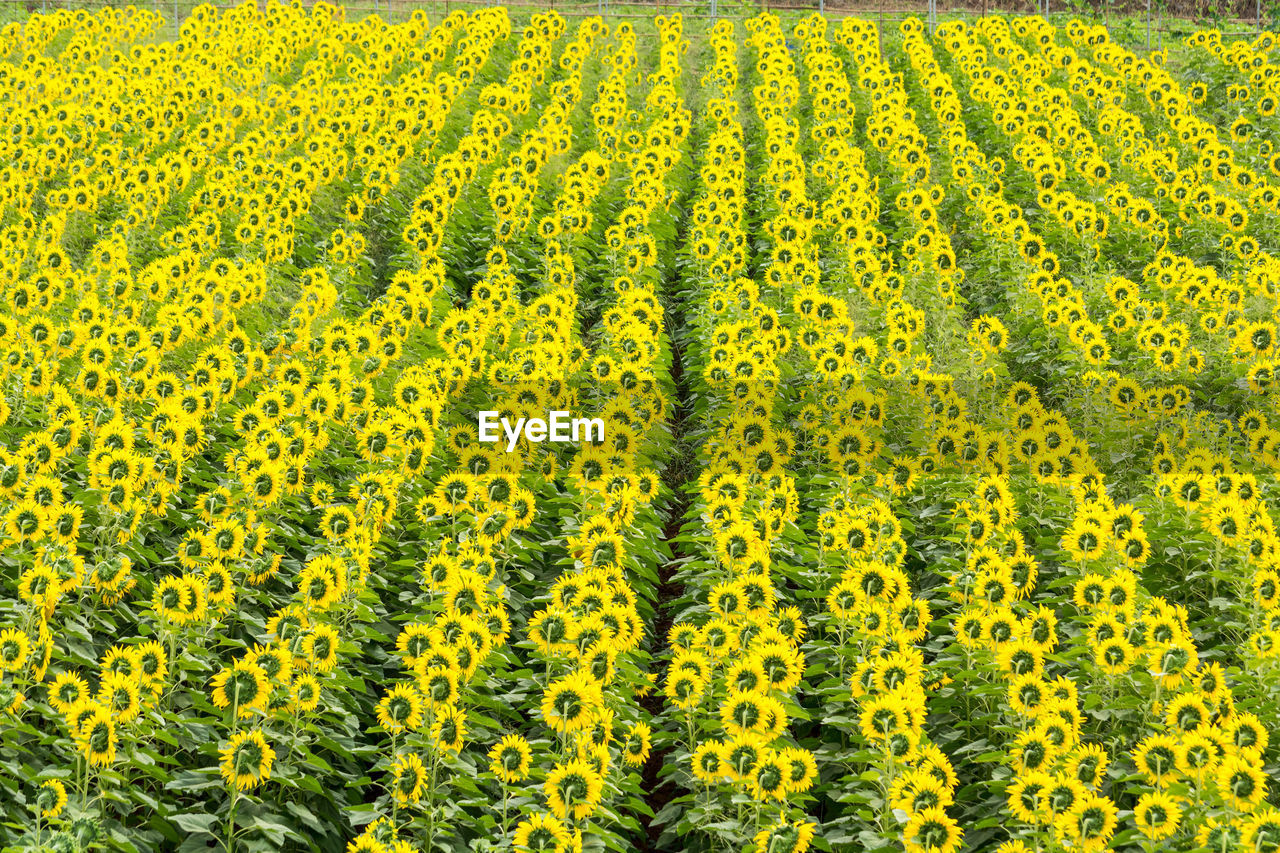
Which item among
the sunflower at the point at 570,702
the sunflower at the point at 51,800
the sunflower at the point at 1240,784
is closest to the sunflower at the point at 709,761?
the sunflower at the point at 570,702

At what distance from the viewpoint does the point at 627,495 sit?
25.2ft

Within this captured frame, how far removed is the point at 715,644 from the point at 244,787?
7.60 ft

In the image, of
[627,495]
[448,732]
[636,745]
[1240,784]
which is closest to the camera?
[1240,784]

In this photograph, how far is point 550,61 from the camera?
70.1ft

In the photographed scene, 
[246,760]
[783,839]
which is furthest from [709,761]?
[246,760]

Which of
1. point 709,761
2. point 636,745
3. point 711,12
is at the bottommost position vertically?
point 711,12

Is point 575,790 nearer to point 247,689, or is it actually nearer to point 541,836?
point 541,836

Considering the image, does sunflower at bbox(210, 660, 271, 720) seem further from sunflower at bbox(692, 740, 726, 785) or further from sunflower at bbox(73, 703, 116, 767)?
sunflower at bbox(692, 740, 726, 785)

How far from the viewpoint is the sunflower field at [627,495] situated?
225 inches

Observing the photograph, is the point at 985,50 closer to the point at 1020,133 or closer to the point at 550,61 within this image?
the point at 1020,133

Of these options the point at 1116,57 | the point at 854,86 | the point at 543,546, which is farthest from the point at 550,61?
the point at 543,546

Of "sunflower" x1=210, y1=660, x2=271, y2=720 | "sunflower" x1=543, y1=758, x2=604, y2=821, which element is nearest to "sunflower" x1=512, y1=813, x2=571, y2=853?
"sunflower" x1=543, y1=758, x2=604, y2=821

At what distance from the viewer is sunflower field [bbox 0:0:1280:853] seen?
5.71 m

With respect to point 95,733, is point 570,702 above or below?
below
